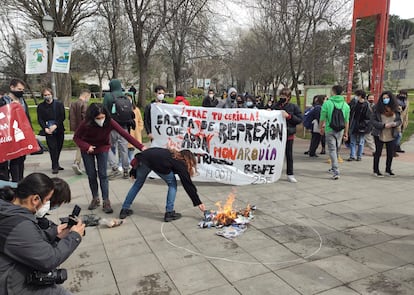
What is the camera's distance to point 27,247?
1828mm

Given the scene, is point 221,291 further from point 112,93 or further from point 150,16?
point 150,16

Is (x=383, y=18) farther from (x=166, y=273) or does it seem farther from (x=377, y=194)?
(x=166, y=273)

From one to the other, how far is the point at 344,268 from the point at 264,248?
0.86m

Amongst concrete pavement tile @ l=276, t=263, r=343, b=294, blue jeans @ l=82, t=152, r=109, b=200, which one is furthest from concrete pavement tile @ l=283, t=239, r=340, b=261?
blue jeans @ l=82, t=152, r=109, b=200

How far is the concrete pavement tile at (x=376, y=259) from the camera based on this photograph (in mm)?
3496

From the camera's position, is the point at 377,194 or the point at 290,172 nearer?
the point at 377,194

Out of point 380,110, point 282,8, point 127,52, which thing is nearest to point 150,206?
point 380,110

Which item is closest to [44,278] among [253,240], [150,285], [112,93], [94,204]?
[150,285]

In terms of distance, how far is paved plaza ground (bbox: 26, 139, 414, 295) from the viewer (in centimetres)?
317

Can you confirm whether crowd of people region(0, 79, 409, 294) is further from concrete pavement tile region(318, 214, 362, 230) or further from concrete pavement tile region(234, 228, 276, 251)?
concrete pavement tile region(318, 214, 362, 230)

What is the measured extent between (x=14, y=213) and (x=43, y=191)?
0.24 meters

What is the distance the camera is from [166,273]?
337cm

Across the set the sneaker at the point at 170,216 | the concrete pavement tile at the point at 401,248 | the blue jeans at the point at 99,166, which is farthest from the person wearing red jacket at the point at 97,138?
the concrete pavement tile at the point at 401,248

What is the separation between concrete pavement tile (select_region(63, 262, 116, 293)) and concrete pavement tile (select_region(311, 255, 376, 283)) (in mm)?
2082
